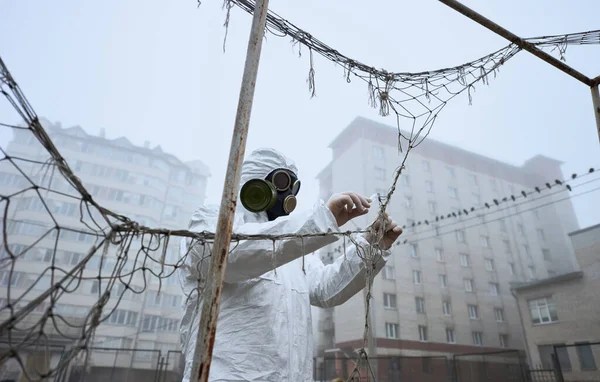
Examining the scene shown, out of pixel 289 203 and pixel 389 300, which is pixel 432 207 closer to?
pixel 389 300

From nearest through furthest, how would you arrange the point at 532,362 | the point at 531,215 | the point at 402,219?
the point at 532,362, the point at 402,219, the point at 531,215

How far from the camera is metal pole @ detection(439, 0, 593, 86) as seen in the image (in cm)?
224

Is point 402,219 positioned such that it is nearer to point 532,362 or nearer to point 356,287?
point 532,362

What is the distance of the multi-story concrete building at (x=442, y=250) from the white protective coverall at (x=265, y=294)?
19.0 meters

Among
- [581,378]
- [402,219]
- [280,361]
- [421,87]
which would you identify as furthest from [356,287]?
[402,219]

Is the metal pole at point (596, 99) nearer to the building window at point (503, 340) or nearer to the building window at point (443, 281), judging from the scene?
the building window at point (443, 281)

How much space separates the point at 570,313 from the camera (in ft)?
54.3

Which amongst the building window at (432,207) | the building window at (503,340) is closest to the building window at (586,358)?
the building window at (503,340)

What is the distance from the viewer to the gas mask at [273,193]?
176cm

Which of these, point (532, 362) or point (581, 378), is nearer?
point (581, 378)

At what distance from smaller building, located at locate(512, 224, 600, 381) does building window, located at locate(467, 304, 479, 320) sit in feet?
22.3

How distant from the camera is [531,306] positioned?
1839cm

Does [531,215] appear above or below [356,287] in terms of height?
above

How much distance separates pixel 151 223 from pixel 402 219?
74.0 ft
